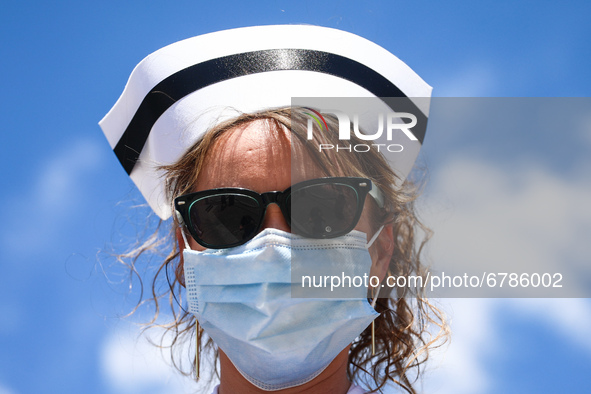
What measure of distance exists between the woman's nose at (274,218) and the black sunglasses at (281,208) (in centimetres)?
3

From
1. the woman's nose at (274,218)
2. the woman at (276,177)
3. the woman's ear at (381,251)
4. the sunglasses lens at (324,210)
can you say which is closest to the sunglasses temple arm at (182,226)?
the woman at (276,177)

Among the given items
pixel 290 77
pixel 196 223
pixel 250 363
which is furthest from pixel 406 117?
pixel 250 363

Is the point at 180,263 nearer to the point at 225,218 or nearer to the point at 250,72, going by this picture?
the point at 225,218

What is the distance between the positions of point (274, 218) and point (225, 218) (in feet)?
0.65

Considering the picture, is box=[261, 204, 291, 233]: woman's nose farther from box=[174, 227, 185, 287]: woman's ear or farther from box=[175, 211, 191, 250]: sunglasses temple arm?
box=[174, 227, 185, 287]: woman's ear

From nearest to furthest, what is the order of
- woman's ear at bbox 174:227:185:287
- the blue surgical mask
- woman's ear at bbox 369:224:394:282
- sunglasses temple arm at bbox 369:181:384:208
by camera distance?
the blue surgical mask < sunglasses temple arm at bbox 369:181:384:208 < woman's ear at bbox 369:224:394:282 < woman's ear at bbox 174:227:185:287

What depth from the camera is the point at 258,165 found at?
7.14ft

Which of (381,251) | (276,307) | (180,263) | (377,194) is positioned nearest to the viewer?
(276,307)

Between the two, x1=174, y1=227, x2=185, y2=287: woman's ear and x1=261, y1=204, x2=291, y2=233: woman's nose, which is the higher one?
x1=261, y1=204, x2=291, y2=233: woman's nose

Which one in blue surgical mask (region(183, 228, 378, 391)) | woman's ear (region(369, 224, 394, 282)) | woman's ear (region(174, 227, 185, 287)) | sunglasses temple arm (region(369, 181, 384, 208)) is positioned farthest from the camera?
woman's ear (region(174, 227, 185, 287))

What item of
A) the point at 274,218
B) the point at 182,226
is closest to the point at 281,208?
the point at 274,218

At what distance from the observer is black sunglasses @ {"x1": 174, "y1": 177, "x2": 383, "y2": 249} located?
6.94ft

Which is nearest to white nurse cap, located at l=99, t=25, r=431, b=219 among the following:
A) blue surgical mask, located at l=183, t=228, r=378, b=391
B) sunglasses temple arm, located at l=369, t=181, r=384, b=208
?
sunglasses temple arm, located at l=369, t=181, r=384, b=208

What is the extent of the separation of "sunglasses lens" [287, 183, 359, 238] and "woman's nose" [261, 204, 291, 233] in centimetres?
5
